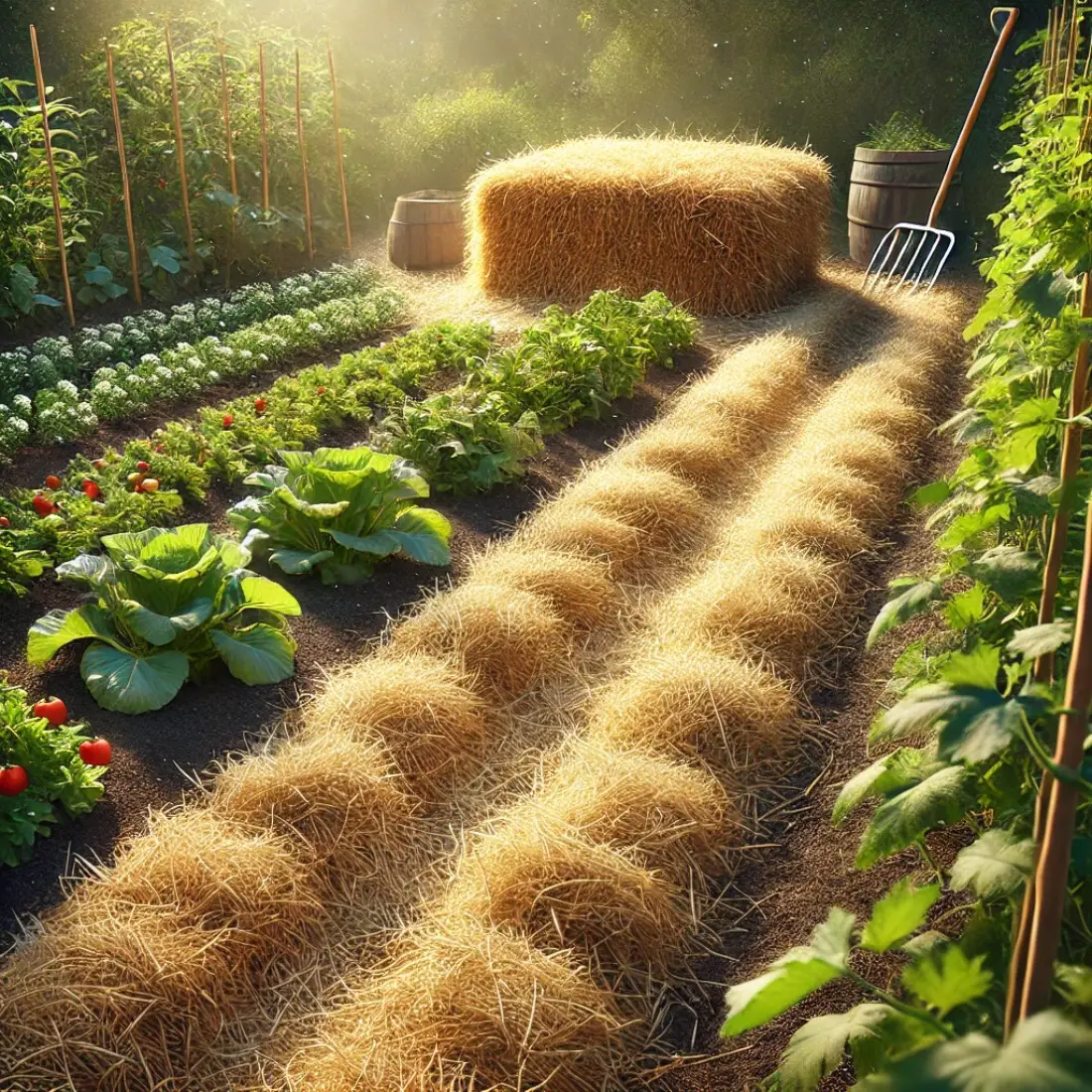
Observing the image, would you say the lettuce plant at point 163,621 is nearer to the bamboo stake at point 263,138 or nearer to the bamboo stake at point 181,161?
the bamboo stake at point 181,161

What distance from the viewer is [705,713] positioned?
3.22 metres

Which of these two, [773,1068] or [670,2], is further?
[670,2]

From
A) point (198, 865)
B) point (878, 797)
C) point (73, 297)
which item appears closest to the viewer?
point (198, 865)

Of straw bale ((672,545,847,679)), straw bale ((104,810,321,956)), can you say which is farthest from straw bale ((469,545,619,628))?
straw bale ((104,810,321,956))

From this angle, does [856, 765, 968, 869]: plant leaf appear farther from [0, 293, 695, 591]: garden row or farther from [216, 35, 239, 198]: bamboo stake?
[216, 35, 239, 198]: bamboo stake

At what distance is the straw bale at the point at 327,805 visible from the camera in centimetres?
269

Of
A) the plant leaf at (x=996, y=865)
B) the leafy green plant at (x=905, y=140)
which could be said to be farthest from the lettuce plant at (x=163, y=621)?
the leafy green plant at (x=905, y=140)

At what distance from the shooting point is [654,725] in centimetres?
318

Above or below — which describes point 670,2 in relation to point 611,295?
above

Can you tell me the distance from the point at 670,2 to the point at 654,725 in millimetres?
12062

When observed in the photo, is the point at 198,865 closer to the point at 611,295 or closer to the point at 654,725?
the point at 654,725

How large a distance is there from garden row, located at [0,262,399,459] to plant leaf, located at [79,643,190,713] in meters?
2.13

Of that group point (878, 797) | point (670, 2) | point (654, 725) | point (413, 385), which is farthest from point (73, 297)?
point (670, 2)

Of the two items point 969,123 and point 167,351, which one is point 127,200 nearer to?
point 167,351
